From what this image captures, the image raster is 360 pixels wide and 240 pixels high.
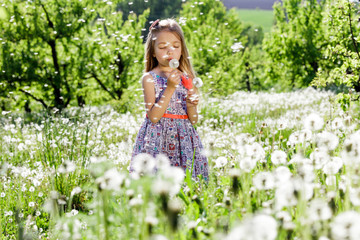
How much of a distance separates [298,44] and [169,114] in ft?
70.8

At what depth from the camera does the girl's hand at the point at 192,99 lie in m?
3.83

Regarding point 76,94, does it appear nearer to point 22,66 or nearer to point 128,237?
point 22,66

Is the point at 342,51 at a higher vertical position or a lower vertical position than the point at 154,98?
higher

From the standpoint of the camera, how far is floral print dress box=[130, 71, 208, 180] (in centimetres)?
381

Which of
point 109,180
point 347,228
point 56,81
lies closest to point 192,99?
point 109,180

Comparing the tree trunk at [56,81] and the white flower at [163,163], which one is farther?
the tree trunk at [56,81]

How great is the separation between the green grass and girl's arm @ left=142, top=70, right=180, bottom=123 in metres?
86.0

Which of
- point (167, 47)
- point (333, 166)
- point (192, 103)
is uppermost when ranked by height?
point (167, 47)

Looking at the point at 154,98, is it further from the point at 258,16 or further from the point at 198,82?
the point at 258,16

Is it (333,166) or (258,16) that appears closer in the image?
(333,166)

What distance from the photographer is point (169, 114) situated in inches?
154

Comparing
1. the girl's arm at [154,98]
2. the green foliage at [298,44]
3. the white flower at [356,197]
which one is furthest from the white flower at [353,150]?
the green foliage at [298,44]

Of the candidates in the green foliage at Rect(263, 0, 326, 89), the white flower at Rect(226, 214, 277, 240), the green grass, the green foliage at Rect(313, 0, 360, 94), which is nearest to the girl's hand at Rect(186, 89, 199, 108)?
the green foliage at Rect(313, 0, 360, 94)

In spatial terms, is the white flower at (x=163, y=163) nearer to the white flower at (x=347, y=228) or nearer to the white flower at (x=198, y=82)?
the white flower at (x=347, y=228)
